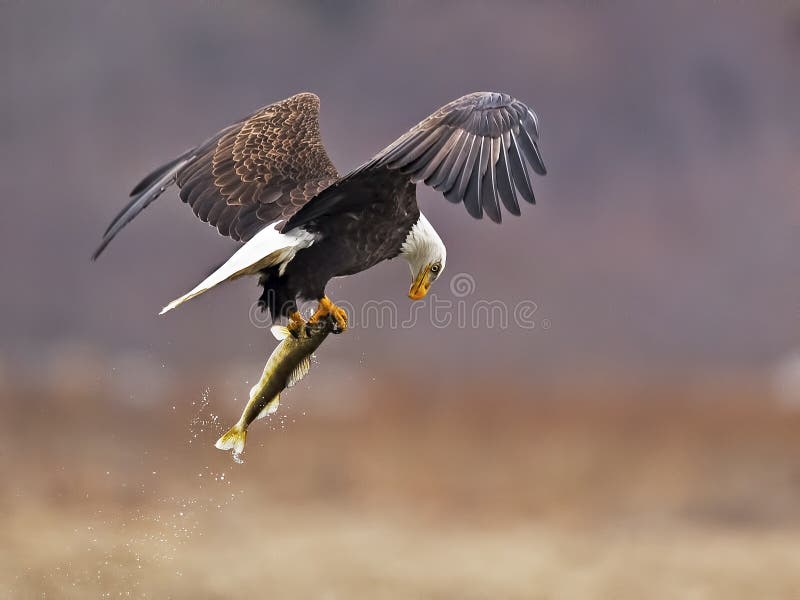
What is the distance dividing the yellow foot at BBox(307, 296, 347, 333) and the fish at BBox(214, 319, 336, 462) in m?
0.01

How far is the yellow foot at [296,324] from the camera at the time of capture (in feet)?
12.5

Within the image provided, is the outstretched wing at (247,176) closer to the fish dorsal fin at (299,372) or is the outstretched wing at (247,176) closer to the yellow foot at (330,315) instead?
the yellow foot at (330,315)

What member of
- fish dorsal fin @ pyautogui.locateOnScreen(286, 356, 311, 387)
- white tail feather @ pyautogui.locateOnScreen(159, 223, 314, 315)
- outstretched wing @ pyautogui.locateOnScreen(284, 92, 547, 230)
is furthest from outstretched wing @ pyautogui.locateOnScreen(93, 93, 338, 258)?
outstretched wing @ pyautogui.locateOnScreen(284, 92, 547, 230)

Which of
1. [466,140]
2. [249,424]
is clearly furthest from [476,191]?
[249,424]

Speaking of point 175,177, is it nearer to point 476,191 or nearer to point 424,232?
point 424,232

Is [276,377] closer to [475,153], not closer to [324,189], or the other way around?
[324,189]

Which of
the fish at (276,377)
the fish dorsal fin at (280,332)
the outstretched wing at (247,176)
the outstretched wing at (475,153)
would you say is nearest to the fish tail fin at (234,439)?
the fish at (276,377)

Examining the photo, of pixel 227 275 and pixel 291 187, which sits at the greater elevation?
pixel 291 187

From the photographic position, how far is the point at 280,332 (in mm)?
3854

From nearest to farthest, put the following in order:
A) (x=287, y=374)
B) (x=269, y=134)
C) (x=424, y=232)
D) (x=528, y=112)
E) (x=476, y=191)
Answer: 1. (x=476, y=191)
2. (x=528, y=112)
3. (x=287, y=374)
4. (x=424, y=232)
5. (x=269, y=134)

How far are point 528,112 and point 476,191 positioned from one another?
15.1 inches

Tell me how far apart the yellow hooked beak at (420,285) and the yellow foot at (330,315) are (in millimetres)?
420

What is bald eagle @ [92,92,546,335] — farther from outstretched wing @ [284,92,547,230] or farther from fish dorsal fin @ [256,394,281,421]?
fish dorsal fin @ [256,394,281,421]

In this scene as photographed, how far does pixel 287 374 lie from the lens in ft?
12.4
